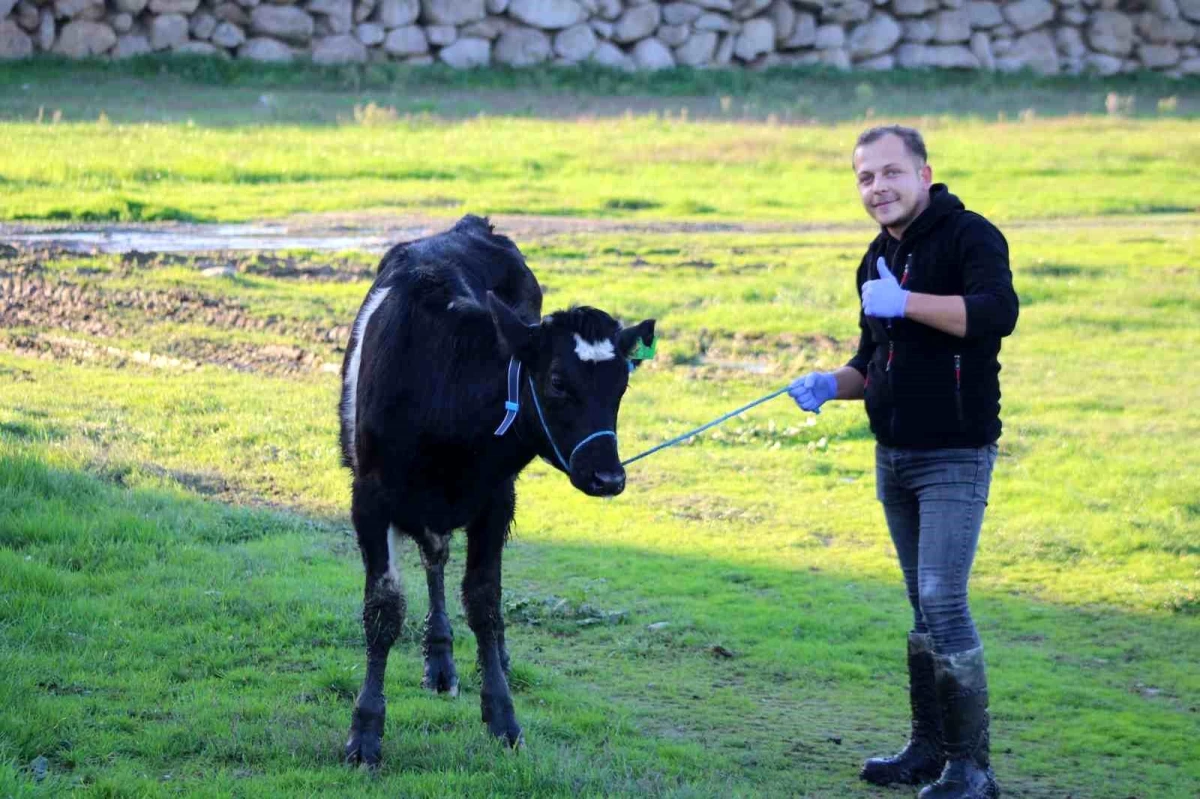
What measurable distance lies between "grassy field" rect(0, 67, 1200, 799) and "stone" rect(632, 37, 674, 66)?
51.3 ft

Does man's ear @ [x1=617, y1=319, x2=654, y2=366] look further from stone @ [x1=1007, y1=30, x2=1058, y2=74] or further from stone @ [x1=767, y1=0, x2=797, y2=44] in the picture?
stone @ [x1=1007, y1=30, x2=1058, y2=74]

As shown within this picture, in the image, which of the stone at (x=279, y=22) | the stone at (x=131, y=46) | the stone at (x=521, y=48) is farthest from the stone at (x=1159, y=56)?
the stone at (x=131, y=46)

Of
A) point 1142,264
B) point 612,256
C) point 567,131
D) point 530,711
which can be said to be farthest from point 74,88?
point 530,711

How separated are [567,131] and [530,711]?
21413 mm

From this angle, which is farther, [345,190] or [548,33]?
[548,33]

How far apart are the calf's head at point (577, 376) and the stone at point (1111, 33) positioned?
36307 mm

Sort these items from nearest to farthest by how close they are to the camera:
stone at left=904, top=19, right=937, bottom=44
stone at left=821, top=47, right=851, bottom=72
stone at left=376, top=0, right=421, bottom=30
A: stone at left=376, top=0, right=421, bottom=30 < stone at left=821, top=47, right=851, bottom=72 < stone at left=904, top=19, right=937, bottom=44

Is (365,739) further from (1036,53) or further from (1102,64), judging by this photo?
(1102,64)

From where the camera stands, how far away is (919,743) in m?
6.18

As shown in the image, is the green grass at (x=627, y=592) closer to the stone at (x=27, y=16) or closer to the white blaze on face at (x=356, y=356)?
the white blaze on face at (x=356, y=356)

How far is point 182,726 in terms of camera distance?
5.94m

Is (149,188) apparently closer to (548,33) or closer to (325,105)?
(325,105)

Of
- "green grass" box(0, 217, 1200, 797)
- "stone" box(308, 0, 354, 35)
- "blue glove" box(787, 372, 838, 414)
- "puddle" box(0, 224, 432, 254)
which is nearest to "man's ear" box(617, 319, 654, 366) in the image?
"blue glove" box(787, 372, 838, 414)

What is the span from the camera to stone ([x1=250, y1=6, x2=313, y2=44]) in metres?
32.0
